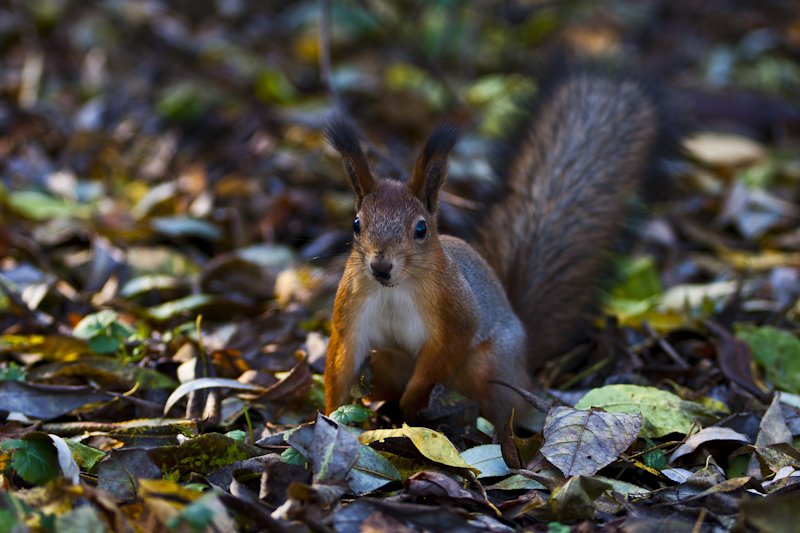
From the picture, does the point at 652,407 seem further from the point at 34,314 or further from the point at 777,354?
the point at 34,314

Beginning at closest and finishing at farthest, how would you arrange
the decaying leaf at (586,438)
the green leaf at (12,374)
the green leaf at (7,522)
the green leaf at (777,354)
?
the green leaf at (7,522), the decaying leaf at (586,438), the green leaf at (12,374), the green leaf at (777,354)

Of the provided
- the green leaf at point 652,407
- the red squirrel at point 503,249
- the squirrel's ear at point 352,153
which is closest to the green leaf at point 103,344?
the red squirrel at point 503,249

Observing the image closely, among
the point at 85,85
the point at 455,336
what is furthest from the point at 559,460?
the point at 85,85

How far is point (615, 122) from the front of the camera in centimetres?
376

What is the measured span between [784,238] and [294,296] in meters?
3.38

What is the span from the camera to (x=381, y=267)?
7.59 feet

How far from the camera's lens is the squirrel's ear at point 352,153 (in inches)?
100

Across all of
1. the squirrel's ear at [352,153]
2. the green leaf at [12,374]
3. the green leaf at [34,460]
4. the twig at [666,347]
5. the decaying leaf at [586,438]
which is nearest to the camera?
the green leaf at [34,460]

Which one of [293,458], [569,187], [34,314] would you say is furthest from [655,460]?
[34,314]

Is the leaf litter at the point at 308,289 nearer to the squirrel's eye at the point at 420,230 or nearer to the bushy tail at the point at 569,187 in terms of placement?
the bushy tail at the point at 569,187

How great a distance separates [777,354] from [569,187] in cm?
127

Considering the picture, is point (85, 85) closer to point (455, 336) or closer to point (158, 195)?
point (158, 195)

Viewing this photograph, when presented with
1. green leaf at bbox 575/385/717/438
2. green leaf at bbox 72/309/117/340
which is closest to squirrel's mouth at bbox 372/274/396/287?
→ green leaf at bbox 575/385/717/438

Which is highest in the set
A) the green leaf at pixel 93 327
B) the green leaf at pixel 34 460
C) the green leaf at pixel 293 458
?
the green leaf at pixel 93 327
